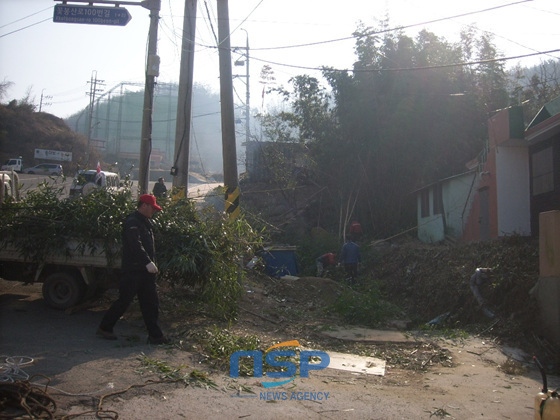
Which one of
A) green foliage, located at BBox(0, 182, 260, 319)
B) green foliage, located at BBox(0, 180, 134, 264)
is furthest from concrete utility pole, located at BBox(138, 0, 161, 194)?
green foliage, located at BBox(0, 180, 134, 264)

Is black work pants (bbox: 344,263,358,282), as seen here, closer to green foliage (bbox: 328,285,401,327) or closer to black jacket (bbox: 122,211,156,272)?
green foliage (bbox: 328,285,401,327)

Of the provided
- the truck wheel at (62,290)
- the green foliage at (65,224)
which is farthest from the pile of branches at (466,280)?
the truck wheel at (62,290)

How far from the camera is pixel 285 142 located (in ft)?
83.5

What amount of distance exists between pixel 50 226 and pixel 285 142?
62.2 feet

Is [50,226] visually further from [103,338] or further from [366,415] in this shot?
[366,415]

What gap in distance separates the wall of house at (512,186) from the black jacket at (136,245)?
11175 mm

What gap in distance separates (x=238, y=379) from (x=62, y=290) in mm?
3547

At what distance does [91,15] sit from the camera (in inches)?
386

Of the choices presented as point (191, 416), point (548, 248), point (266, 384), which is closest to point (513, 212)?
point (548, 248)

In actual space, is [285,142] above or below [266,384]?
above

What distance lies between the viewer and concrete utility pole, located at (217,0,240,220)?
10234 millimetres

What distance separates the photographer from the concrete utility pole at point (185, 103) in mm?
10617

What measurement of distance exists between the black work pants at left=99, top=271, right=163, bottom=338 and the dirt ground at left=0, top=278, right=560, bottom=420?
0.24m

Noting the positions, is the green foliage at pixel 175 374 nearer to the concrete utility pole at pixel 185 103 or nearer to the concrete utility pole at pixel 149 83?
the concrete utility pole at pixel 185 103
